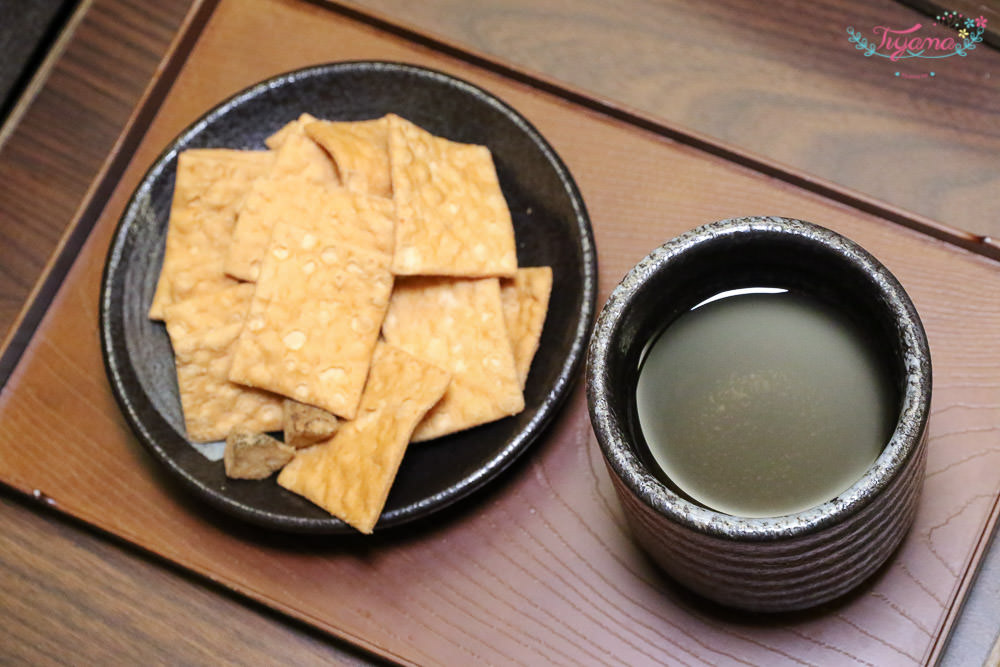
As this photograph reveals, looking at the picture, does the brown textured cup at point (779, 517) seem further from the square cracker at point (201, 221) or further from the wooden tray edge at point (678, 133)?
the square cracker at point (201, 221)

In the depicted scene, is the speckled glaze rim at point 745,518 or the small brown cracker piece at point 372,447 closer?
the speckled glaze rim at point 745,518

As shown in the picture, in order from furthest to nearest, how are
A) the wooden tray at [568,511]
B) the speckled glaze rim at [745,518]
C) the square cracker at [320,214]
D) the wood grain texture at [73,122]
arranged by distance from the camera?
the wood grain texture at [73,122] < the square cracker at [320,214] < the wooden tray at [568,511] < the speckled glaze rim at [745,518]

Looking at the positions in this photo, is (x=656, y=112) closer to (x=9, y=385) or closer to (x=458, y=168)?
(x=458, y=168)

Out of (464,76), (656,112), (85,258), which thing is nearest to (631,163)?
(656,112)

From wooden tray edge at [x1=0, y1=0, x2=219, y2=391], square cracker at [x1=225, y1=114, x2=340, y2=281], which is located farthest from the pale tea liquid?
wooden tray edge at [x1=0, y1=0, x2=219, y2=391]

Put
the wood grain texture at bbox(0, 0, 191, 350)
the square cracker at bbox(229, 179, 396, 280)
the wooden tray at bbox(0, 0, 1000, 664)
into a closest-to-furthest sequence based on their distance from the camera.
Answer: the wooden tray at bbox(0, 0, 1000, 664)
the square cracker at bbox(229, 179, 396, 280)
the wood grain texture at bbox(0, 0, 191, 350)

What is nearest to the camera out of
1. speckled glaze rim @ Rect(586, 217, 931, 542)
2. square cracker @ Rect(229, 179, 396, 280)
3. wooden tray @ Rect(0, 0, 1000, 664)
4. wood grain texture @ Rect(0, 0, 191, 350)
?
speckled glaze rim @ Rect(586, 217, 931, 542)

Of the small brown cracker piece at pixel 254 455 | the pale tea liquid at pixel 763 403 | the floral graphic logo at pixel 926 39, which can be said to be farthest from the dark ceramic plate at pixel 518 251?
the floral graphic logo at pixel 926 39

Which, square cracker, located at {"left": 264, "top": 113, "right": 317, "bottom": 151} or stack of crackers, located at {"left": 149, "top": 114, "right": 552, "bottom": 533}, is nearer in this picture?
stack of crackers, located at {"left": 149, "top": 114, "right": 552, "bottom": 533}

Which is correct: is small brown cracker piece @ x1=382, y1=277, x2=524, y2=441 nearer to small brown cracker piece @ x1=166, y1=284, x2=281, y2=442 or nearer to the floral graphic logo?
small brown cracker piece @ x1=166, y1=284, x2=281, y2=442
